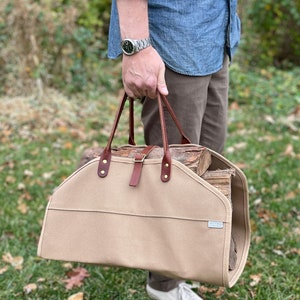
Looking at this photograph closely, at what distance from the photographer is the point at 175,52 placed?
204 centimetres

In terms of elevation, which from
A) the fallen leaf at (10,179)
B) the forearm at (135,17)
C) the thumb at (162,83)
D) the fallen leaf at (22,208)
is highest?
the forearm at (135,17)

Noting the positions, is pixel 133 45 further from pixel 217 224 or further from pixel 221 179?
pixel 217 224

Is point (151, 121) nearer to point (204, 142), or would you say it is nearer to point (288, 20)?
point (204, 142)

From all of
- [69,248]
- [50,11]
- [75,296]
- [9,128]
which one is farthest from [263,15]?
[69,248]

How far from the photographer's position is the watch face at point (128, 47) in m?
1.92

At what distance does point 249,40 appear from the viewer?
8328 millimetres

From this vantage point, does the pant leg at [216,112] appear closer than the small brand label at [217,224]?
No

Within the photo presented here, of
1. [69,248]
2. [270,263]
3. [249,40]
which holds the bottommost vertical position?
[249,40]

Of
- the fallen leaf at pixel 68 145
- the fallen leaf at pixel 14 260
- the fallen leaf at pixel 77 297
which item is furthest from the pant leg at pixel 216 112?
the fallen leaf at pixel 68 145

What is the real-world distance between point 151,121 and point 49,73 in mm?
4689

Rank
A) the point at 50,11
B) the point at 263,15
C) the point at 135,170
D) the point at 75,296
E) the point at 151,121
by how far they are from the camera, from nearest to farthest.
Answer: the point at 135,170, the point at 151,121, the point at 75,296, the point at 50,11, the point at 263,15

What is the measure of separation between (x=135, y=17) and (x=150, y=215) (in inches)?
26.6

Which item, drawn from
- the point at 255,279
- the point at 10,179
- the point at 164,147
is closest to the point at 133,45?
the point at 164,147

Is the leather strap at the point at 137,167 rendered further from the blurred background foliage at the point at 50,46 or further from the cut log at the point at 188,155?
the blurred background foliage at the point at 50,46
